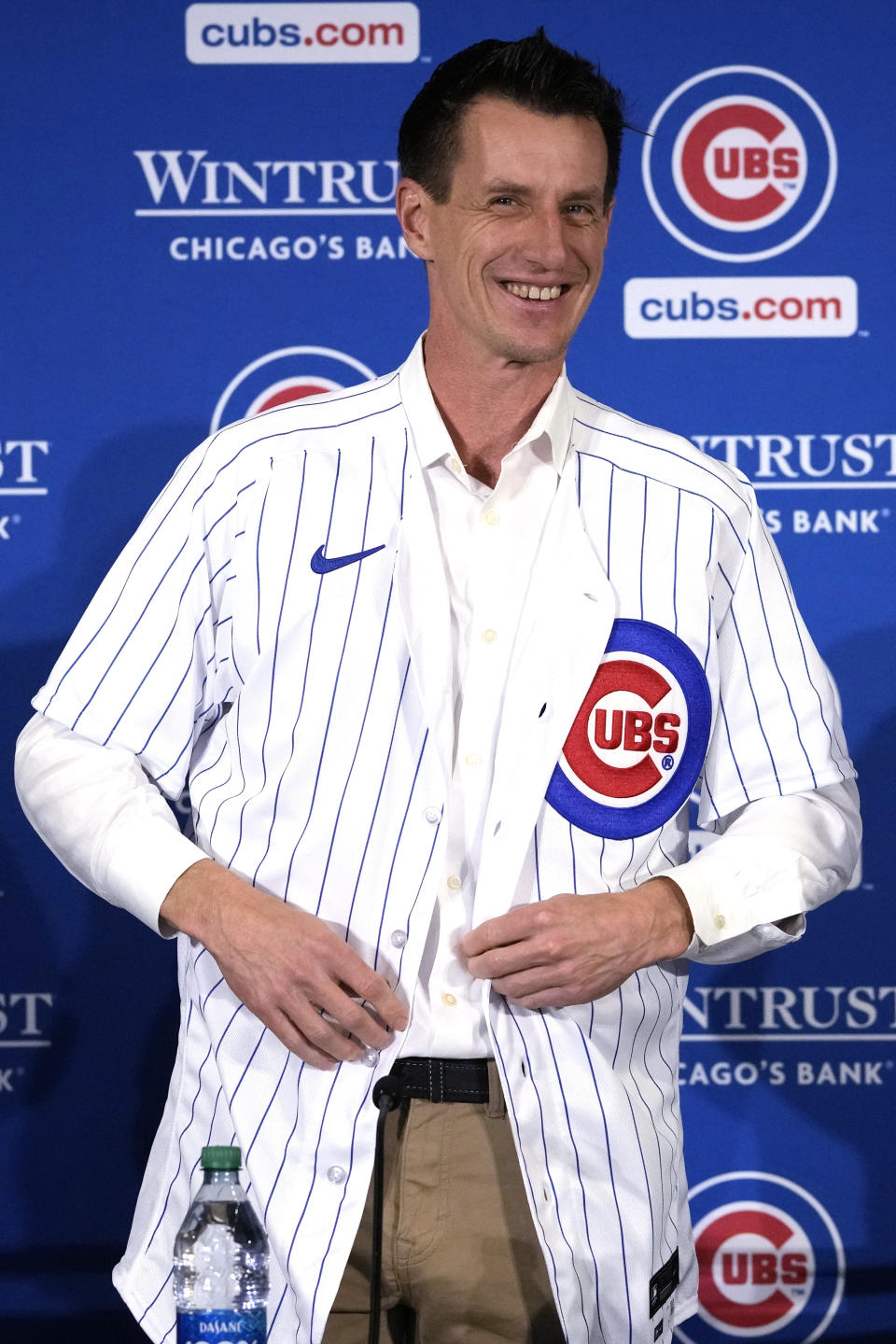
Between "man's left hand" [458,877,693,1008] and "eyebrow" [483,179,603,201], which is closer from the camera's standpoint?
"man's left hand" [458,877,693,1008]

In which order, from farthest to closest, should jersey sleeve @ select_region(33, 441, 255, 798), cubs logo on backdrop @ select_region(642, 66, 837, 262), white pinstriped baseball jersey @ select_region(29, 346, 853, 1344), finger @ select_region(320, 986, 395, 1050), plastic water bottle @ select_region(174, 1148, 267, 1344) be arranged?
1. cubs logo on backdrop @ select_region(642, 66, 837, 262)
2. jersey sleeve @ select_region(33, 441, 255, 798)
3. white pinstriped baseball jersey @ select_region(29, 346, 853, 1344)
4. finger @ select_region(320, 986, 395, 1050)
5. plastic water bottle @ select_region(174, 1148, 267, 1344)

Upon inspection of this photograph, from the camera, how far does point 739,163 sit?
2527mm

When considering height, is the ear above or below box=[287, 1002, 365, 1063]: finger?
above

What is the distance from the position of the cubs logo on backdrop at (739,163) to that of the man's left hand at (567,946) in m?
1.33

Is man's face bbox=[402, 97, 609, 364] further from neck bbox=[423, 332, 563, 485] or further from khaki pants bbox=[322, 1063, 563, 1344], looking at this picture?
khaki pants bbox=[322, 1063, 563, 1344]

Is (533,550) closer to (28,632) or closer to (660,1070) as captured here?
(660,1070)

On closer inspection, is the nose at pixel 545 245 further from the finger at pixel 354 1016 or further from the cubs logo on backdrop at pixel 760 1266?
the cubs logo on backdrop at pixel 760 1266

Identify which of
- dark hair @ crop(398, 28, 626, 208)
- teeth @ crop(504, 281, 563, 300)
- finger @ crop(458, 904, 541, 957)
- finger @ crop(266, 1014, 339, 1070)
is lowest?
finger @ crop(266, 1014, 339, 1070)

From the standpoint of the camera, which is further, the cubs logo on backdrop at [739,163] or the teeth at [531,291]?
the cubs logo on backdrop at [739,163]

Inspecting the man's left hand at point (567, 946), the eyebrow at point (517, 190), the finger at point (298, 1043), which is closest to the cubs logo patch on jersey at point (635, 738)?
the man's left hand at point (567, 946)

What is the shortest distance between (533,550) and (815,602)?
92cm

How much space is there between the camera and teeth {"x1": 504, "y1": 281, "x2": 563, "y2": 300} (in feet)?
5.73

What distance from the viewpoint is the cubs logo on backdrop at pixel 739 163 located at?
8.26ft

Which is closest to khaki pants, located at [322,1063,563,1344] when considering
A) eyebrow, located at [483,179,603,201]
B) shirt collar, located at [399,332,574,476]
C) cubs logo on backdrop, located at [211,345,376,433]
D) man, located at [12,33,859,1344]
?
man, located at [12,33,859,1344]
